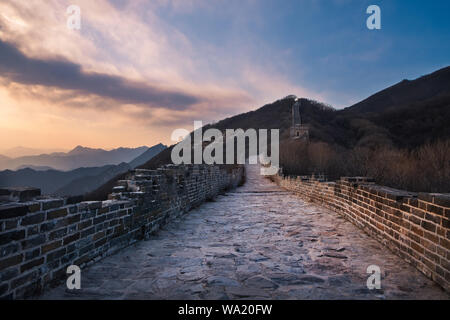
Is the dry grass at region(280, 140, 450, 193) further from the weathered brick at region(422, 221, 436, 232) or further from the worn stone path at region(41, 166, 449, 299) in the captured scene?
the weathered brick at region(422, 221, 436, 232)

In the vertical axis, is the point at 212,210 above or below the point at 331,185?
below

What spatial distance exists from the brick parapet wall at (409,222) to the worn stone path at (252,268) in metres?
0.13

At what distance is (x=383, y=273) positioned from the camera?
2.79m

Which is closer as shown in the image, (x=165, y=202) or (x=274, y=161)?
(x=165, y=202)

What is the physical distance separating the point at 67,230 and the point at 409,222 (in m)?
3.81

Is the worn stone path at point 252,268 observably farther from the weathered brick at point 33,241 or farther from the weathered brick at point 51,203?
the weathered brick at point 51,203

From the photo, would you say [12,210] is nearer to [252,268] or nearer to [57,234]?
[57,234]

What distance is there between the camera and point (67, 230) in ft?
8.48

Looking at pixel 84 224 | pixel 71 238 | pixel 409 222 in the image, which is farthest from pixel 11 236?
pixel 409 222

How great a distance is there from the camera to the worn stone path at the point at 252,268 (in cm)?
235
